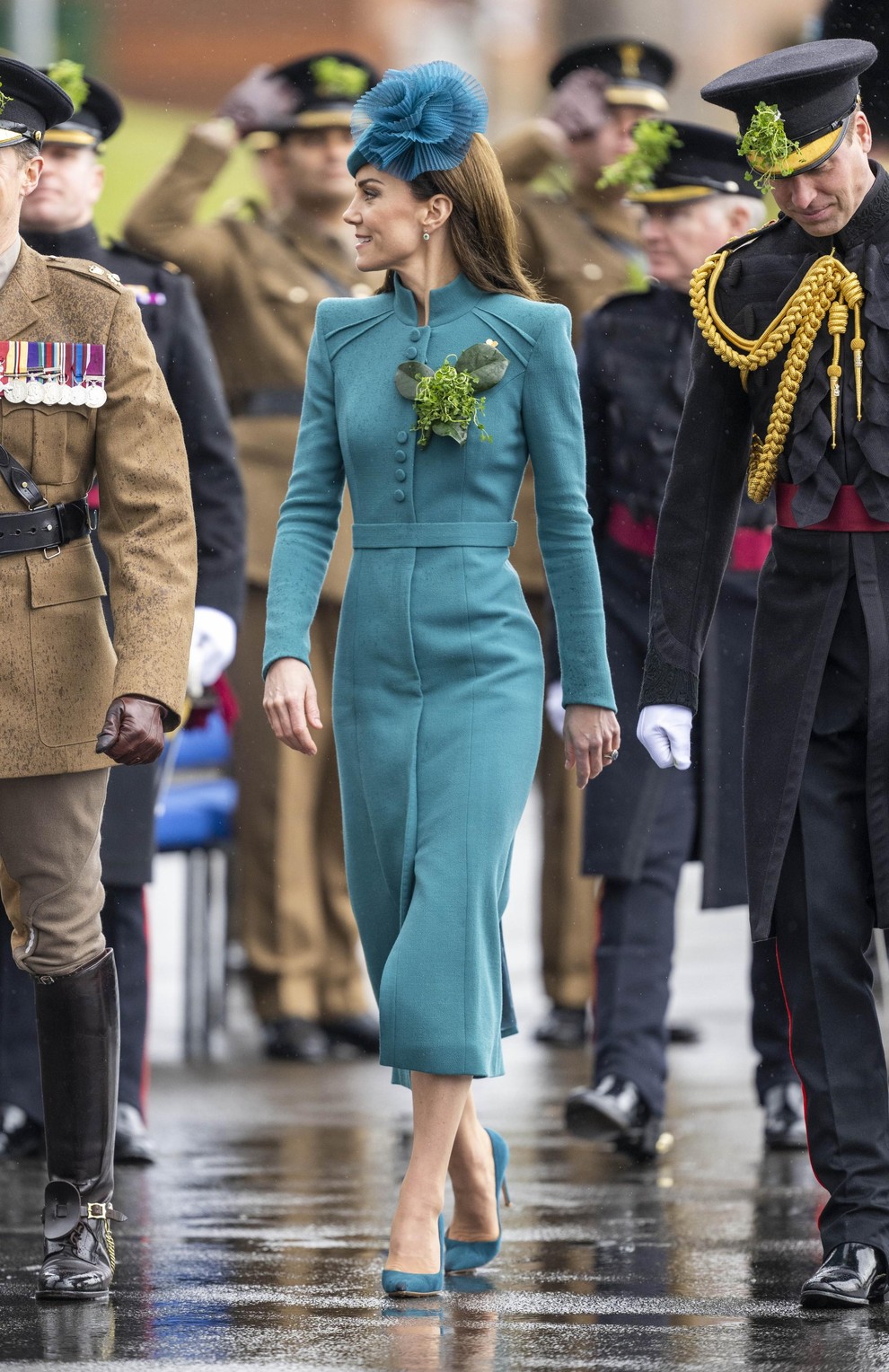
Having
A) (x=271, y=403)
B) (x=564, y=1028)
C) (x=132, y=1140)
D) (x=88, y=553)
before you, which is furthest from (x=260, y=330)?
(x=88, y=553)

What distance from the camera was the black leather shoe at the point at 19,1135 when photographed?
5.90 meters

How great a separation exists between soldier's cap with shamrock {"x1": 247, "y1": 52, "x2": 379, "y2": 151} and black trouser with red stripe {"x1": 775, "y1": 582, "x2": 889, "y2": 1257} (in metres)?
3.71

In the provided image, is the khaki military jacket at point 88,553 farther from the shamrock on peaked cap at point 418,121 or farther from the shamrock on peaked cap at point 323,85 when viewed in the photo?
the shamrock on peaked cap at point 323,85

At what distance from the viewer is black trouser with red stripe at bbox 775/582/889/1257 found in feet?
14.3

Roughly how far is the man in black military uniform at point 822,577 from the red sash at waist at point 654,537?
173 cm

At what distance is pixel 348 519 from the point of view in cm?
783

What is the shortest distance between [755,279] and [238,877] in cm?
383

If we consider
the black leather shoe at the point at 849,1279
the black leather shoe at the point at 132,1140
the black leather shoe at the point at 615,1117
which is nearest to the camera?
the black leather shoe at the point at 849,1279

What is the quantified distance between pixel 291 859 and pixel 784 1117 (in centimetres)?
209

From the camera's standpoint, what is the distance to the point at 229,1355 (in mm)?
3816

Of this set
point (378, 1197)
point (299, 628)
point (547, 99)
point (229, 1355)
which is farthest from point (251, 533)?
point (229, 1355)

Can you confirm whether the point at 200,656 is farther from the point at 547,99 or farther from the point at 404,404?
the point at 547,99

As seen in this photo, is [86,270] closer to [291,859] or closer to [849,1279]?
[849,1279]

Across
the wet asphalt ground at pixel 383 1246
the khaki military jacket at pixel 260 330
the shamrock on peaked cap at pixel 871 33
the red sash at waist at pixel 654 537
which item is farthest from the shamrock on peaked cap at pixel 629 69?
the wet asphalt ground at pixel 383 1246
